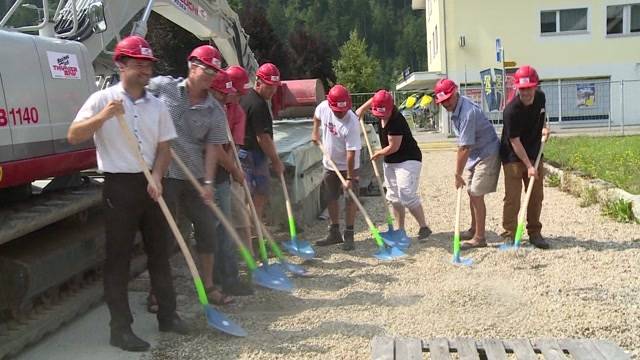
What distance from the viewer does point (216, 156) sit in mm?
4781

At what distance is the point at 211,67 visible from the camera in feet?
14.9

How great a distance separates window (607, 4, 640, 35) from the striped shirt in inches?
1002

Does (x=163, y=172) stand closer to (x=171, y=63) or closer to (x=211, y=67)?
(x=211, y=67)

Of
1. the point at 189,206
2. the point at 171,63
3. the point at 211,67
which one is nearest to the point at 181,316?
the point at 189,206

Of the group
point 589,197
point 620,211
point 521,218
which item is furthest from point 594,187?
point 521,218

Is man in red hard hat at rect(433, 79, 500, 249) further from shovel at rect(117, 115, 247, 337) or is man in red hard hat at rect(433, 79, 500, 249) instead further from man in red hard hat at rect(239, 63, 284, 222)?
shovel at rect(117, 115, 247, 337)

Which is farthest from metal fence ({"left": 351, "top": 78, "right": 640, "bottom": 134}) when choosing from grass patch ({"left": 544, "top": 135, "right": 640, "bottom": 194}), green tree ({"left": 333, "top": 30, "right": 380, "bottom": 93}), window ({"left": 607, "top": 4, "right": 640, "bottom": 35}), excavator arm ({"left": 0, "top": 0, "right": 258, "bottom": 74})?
excavator arm ({"left": 0, "top": 0, "right": 258, "bottom": 74})

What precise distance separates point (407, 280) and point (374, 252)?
1.04 meters

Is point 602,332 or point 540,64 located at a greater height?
point 540,64

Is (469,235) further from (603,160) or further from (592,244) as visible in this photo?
(603,160)

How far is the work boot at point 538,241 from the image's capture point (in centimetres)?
621

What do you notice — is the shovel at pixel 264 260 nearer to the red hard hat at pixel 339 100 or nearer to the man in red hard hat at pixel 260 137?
the man in red hard hat at pixel 260 137

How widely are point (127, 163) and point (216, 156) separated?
35.1 inches

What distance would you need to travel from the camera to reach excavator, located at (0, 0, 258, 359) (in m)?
4.01
